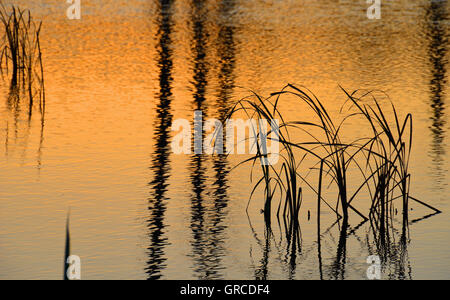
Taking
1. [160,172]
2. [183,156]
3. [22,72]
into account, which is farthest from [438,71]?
[160,172]

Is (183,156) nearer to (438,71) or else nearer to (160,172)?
(160,172)

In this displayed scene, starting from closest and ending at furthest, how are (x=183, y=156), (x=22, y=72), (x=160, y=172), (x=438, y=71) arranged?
(x=160, y=172) < (x=183, y=156) < (x=22, y=72) < (x=438, y=71)

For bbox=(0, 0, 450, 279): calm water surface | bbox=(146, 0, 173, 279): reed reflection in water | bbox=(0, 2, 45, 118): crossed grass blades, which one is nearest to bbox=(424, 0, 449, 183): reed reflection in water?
bbox=(0, 0, 450, 279): calm water surface

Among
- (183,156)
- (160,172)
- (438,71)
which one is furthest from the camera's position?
(438,71)

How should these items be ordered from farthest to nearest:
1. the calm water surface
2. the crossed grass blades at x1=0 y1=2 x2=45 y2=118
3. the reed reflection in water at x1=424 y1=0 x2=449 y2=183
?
1. the crossed grass blades at x1=0 y1=2 x2=45 y2=118
2. the reed reflection in water at x1=424 y1=0 x2=449 y2=183
3. the calm water surface

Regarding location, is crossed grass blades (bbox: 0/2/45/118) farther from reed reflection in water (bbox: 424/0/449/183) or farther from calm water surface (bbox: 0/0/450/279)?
reed reflection in water (bbox: 424/0/449/183)

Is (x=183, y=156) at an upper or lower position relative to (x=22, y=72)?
lower

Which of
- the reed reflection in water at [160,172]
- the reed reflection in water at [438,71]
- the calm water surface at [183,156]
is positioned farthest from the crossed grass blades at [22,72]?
the reed reflection in water at [438,71]

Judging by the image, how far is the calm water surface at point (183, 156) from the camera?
8375mm

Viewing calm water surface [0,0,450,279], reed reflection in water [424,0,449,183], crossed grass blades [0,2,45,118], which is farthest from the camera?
crossed grass blades [0,2,45,118]

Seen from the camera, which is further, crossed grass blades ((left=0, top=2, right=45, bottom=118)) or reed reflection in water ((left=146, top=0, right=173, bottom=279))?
crossed grass blades ((left=0, top=2, right=45, bottom=118))

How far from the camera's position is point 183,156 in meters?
11.9

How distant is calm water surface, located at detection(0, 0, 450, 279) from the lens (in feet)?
27.5
